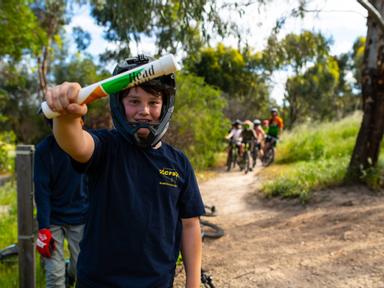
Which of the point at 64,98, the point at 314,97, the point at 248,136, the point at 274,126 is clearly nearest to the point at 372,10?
the point at 64,98

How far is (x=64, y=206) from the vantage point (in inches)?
123

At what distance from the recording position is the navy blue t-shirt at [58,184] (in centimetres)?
304

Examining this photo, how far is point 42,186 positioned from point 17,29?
795 centimetres

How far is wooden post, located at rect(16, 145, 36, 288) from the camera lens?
3126 millimetres

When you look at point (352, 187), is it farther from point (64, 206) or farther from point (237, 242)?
point (64, 206)

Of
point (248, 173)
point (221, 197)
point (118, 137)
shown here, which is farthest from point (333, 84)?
point (118, 137)

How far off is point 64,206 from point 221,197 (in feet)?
17.8

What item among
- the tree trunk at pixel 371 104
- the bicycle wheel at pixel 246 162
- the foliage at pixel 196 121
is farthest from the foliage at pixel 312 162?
the foliage at pixel 196 121

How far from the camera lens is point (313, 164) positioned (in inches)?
339

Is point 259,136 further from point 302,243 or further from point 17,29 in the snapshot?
point 302,243

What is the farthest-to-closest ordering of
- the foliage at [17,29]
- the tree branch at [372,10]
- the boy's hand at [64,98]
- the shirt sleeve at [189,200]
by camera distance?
the foliage at [17,29] → the tree branch at [372,10] → the shirt sleeve at [189,200] → the boy's hand at [64,98]

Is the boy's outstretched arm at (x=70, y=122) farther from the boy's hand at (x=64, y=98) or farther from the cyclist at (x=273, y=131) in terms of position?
the cyclist at (x=273, y=131)

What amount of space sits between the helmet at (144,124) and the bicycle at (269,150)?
413 inches

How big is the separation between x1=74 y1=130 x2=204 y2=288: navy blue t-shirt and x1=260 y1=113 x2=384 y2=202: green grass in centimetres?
517
